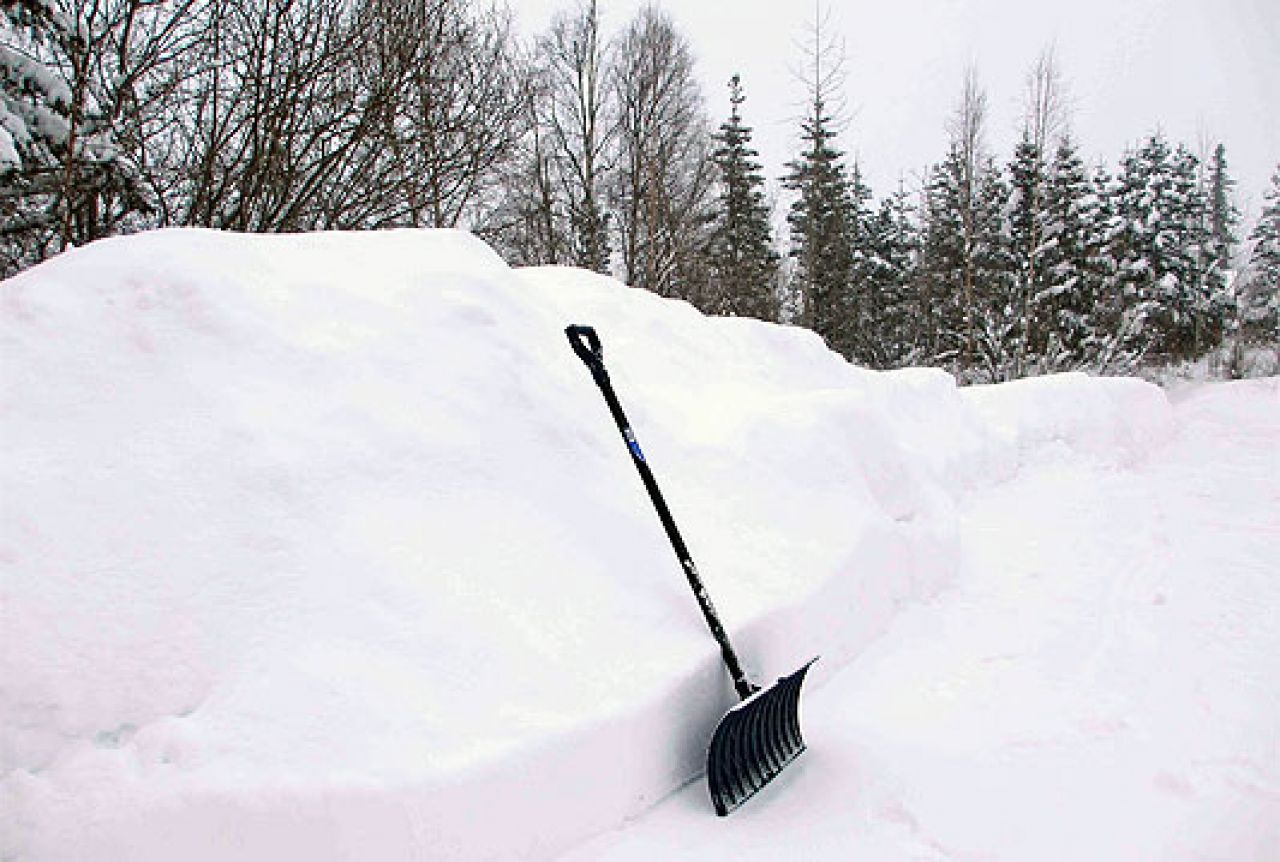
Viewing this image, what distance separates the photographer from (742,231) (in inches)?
994

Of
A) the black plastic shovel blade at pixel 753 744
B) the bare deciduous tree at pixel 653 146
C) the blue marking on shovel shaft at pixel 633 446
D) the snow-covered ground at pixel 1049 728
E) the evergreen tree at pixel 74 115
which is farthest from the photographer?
the bare deciduous tree at pixel 653 146

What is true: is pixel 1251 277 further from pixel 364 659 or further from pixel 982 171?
pixel 364 659

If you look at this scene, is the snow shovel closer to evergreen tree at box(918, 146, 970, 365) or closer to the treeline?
the treeline

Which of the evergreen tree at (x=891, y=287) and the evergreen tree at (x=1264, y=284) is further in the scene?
the evergreen tree at (x=891, y=287)

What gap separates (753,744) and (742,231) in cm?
2425

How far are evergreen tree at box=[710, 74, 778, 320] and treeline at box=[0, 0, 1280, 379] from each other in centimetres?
9

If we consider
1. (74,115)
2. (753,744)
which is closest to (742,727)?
(753,744)

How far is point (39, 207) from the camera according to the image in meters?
6.70

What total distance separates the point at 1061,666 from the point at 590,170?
1542 cm

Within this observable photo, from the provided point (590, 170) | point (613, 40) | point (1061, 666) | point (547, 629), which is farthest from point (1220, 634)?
point (613, 40)

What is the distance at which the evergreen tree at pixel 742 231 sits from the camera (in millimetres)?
23500

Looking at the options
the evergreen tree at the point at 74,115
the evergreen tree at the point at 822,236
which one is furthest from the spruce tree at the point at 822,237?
the evergreen tree at the point at 74,115

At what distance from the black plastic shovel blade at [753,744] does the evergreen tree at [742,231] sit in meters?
21.0

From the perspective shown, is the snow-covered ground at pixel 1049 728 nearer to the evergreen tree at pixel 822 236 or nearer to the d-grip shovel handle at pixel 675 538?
the d-grip shovel handle at pixel 675 538
